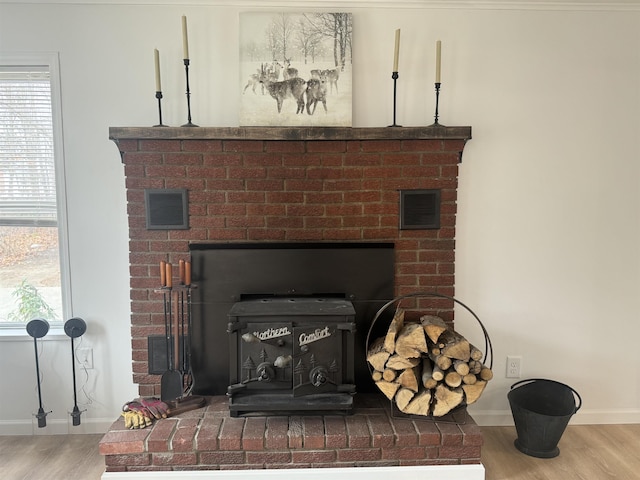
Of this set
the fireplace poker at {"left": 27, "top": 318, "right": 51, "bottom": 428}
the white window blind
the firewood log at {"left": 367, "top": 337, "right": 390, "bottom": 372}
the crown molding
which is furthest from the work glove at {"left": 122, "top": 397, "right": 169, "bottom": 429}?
the crown molding

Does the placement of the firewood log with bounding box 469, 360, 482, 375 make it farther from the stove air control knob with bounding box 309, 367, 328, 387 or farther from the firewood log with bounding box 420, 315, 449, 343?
the stove air control knob with bounding box 309, 367, 328, 387

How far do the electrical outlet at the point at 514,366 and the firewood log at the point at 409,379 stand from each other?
78 cm

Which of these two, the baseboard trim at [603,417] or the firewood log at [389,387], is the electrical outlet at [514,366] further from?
the firewood log at [389,387]

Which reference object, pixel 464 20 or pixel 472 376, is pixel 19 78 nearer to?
pixel 464 20

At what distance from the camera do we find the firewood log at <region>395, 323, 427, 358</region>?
1911mm

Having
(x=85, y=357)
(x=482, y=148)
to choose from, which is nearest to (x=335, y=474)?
(x=85, y=357)

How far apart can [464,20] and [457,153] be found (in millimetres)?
705

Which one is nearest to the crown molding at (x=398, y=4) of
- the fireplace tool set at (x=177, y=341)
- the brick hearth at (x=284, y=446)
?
the fireplace tool set at (x=177, y=341)

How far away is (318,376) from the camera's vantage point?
191 centimetres

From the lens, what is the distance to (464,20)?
2.21m

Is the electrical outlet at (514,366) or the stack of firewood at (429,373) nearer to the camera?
the stack of firewood at (429,373)

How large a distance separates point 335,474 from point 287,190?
1342mm

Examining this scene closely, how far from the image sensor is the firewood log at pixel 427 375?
74.9 inches

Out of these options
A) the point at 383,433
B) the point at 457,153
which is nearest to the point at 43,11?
the point at 457,153
